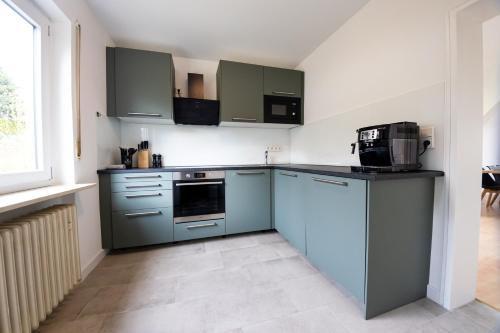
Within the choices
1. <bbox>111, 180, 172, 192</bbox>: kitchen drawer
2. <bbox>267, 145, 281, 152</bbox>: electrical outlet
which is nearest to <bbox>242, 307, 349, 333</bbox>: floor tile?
<bbox>111, 180, 172, 192</bbox>: kitchen drawer

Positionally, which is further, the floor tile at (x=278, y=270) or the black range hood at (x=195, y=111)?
the black range hood at (x=195, y=111)

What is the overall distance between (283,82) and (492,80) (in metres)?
3.09

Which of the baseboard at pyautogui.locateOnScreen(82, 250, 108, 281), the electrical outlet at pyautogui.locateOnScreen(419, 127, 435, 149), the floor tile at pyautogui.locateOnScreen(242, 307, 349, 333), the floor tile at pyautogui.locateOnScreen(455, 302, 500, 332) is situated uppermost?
the electrical outlet at pyautogui.locateOnScreen(419, 127, 435, 149)

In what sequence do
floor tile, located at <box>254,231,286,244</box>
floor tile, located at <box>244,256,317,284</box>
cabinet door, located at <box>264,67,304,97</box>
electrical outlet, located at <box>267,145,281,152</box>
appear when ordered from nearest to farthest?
floor tile, located at <box>244,256,317,284</box>
floor tile, located at <box>254,231,286,244</box>
cabinet door, located at <box>264,67,304,97</box>
electrical outlet, located at <box>267,145,281,152</box>

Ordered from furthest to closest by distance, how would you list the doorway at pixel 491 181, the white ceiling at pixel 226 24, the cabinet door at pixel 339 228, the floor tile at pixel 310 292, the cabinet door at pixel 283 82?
the cabinet door at pixel 283 82, the white ceiling at pixel 226 24, the doorway at pixel 491 181, the floor tile at pixel 310 292, the cabinet door at pixel 339 228

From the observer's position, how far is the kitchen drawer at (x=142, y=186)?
195 centimetres

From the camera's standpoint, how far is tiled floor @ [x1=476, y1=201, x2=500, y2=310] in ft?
4.38

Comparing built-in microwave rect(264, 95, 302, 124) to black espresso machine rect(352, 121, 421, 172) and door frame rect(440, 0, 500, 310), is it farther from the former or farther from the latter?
door frame rect(440, 0, 500, 310)

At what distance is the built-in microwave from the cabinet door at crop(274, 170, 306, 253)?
78cm

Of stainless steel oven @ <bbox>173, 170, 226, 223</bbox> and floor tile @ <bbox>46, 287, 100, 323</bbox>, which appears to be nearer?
floor tile @ <bbox>46, 287, 100, 323</bbox>

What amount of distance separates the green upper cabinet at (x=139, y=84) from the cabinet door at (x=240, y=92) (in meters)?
0.63

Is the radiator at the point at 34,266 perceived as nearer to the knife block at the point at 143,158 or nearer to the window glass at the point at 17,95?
the window glass at the point at 17,95

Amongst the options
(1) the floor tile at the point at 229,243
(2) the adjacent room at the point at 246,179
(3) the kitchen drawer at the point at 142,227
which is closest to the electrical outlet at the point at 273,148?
(2) the adjacent room at the point at 246,179

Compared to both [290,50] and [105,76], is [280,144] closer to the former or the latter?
[290,50]
